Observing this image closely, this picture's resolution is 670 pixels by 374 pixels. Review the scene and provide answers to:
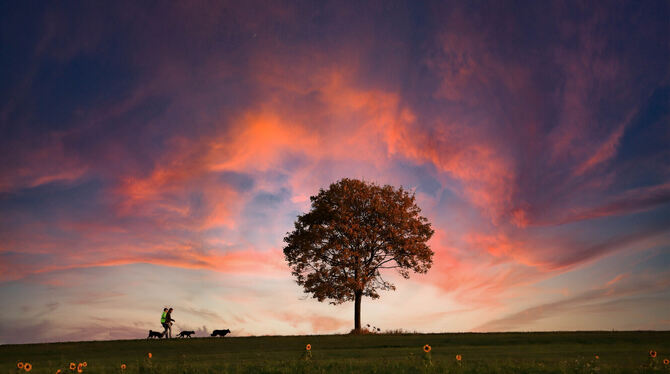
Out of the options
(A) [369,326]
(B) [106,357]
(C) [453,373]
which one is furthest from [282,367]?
(A) [369,326]

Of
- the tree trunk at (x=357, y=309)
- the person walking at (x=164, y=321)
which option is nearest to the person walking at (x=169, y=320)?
the person walking at (x=164, y=321)

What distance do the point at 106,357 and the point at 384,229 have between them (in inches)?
1030

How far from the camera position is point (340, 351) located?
29406 mm

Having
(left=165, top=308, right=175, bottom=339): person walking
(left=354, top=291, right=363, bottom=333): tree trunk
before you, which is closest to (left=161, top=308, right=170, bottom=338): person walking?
(left=165, top=308, right=175, bottom=339): person walking

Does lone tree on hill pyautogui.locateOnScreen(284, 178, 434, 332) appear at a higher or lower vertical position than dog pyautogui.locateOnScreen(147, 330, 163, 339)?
higher

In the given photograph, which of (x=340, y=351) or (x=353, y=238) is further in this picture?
(x=353, y=238)

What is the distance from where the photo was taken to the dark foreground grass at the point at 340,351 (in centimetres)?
2169

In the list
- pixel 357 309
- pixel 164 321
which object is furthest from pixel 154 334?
pixel 357 309

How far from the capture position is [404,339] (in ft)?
122

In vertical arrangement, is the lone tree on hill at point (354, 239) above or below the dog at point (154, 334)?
above

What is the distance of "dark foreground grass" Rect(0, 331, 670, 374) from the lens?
2169cm

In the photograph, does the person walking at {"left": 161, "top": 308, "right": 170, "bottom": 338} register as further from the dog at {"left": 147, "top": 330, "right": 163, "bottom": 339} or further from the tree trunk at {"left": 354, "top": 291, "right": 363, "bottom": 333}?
the tree trunk at {"left": 354, "top": 291, "right": 363, "bottom": 333}

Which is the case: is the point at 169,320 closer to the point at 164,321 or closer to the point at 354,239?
the point at 164,321

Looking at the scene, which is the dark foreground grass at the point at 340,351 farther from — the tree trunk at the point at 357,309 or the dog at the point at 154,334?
the tree trunk at the point at 357,309
